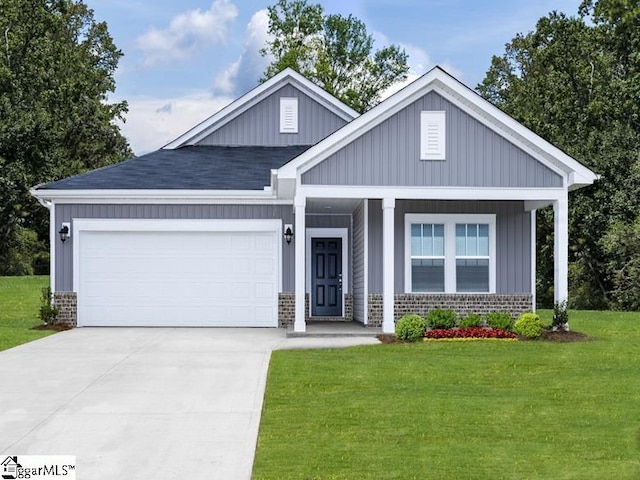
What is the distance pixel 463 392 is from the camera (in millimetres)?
11250

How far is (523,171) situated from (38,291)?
57.1 feet

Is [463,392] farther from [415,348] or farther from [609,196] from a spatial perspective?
[609,196]

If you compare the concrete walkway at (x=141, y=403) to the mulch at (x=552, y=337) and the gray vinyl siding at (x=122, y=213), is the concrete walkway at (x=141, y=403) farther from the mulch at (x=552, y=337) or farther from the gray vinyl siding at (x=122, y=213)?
the gray vinyl siding at (x=122, y=213)

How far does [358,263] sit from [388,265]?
2990mm

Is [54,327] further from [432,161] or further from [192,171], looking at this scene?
[432,161]

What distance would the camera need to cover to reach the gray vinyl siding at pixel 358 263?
20.0 metres

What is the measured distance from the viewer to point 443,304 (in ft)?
63.8

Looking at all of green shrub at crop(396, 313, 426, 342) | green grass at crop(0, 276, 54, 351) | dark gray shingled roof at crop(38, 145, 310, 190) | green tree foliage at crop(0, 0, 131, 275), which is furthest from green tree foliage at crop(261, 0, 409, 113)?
green shrub at crop(396, 313, 426, 342)

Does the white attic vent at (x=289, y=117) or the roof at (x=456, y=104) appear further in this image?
the white attic vent at (x=289, y=117)

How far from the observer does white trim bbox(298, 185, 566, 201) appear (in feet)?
58.9

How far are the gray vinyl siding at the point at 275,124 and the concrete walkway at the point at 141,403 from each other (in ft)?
28.9

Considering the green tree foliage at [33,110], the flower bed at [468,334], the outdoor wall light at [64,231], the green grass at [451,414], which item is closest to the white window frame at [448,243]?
the flower bed at [468,334]

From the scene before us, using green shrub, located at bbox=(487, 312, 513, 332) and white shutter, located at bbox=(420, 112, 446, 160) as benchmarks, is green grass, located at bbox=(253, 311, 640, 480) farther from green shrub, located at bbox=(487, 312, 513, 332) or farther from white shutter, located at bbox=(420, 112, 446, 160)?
white shutter, located at bbox=(420, 112, 446, 160)

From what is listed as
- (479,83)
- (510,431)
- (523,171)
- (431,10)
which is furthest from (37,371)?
(479,83)
